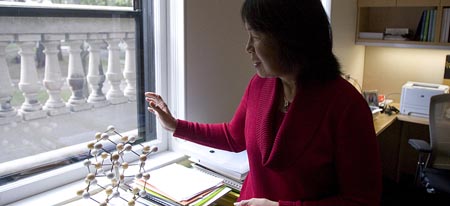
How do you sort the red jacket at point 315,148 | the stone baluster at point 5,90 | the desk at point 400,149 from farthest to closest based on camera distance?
the desk at point 400,149
the stone baluster at point 5,90
the red jacket at point 315,148

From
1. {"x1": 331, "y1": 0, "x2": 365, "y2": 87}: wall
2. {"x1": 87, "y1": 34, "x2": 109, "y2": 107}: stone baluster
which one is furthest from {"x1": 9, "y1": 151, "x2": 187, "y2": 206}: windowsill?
{"x1": 331, "y1": 0, "x2": 365, "y2": 87}: wall

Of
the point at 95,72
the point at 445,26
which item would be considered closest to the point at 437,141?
the point at 445,26

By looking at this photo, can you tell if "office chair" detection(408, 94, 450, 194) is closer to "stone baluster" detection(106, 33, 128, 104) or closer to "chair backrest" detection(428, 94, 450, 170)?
"chair backrest" detection(428, 94, 450, 170)

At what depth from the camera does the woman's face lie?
1.11 metres

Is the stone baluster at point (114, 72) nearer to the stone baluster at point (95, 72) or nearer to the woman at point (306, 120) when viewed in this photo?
the stone baluster at point (95, 72)

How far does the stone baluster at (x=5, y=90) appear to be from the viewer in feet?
4.26

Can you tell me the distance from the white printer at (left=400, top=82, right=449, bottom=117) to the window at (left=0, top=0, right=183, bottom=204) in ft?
7.59

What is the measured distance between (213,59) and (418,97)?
218 centimetres

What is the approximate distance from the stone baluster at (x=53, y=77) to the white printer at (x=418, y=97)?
283cm

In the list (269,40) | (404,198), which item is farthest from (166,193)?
(404,198)

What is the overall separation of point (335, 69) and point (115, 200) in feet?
2.80

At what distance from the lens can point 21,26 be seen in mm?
1327

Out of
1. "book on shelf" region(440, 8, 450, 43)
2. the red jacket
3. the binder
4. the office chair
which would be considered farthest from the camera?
"book on shelf" region(440, 8, 450, 43)

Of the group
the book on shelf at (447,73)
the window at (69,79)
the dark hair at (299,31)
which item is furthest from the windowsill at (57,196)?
the book on shelf at (447,73)
